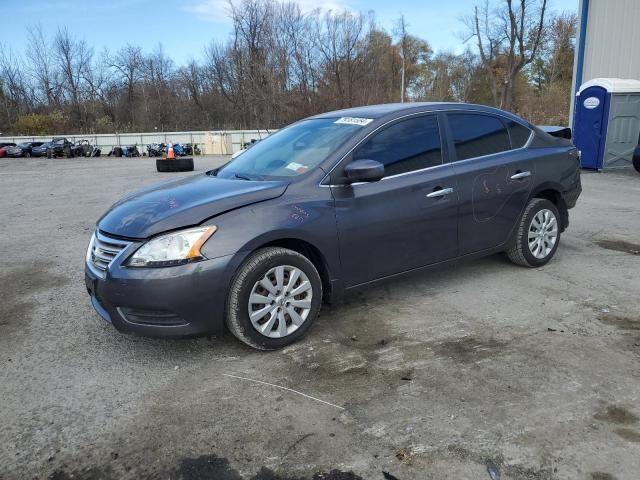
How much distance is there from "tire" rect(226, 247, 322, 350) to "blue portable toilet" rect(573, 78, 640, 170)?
12705mm

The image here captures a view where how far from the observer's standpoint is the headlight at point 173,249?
10.6 ft

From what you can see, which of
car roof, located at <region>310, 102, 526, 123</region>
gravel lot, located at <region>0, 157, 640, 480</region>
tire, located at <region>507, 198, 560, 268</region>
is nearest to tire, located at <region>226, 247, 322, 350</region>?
gravel lot, located at <region>0, 157, 640, 480</region>

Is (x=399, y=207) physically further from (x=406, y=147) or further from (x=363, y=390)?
(x=363, y=390)

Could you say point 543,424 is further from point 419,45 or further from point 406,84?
point 419,45

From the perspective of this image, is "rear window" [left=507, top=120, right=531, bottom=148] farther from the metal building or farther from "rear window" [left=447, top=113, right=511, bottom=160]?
the metal building

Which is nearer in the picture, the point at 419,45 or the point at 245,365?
the point at 245,365

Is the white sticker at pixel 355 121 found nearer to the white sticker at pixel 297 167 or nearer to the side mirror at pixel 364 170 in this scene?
the side mirror at pixel 364 170

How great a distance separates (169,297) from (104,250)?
686 mm

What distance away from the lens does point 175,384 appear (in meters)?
3.23

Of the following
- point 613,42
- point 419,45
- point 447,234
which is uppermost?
point 419,45

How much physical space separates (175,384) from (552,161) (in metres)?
4.08

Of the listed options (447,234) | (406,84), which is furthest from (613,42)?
(406,84)

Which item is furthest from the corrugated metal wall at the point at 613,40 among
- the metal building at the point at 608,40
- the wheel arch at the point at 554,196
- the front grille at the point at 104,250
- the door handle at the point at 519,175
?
the front grille at the point at 104,250

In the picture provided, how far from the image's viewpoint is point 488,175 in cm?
459
